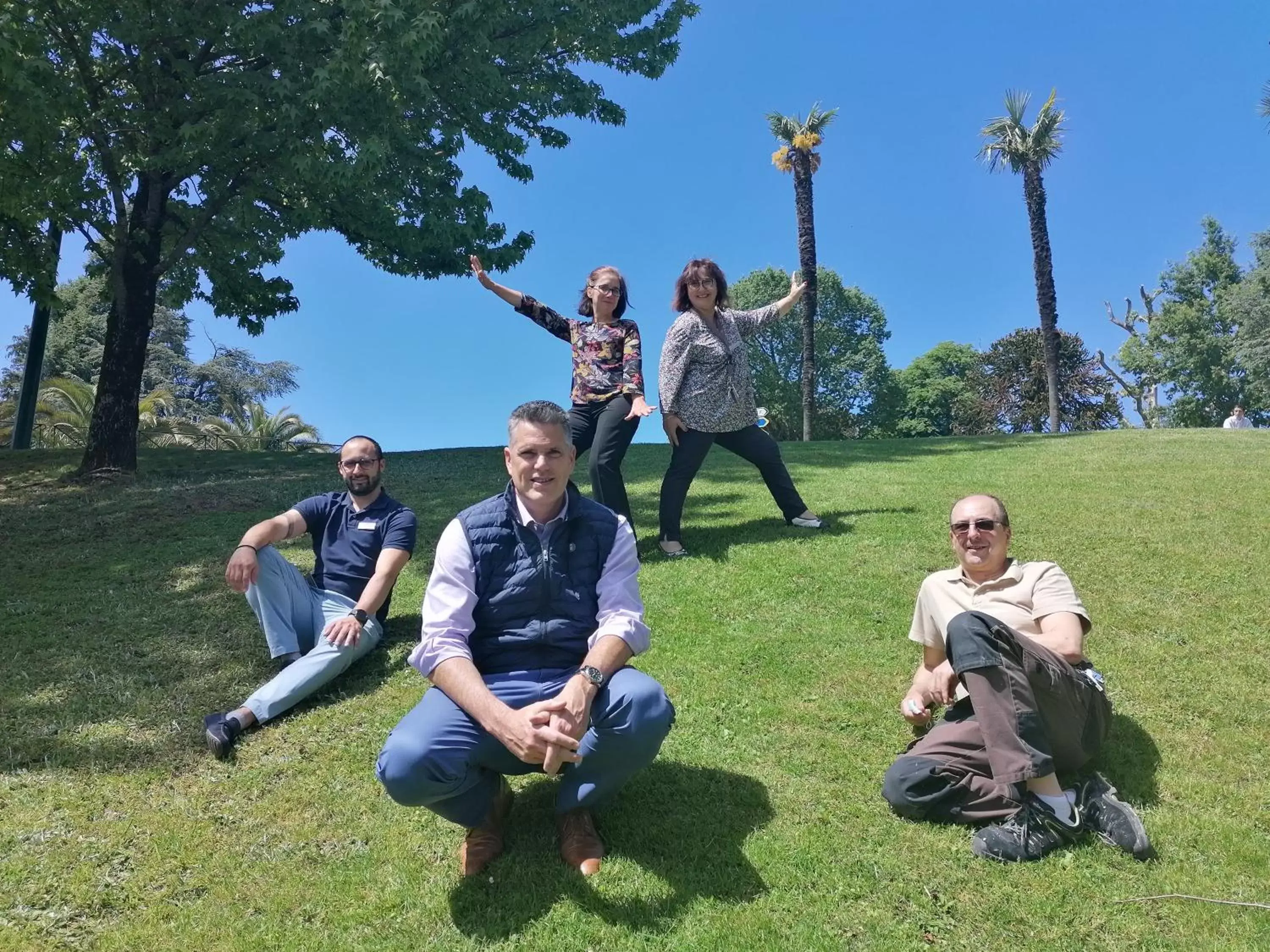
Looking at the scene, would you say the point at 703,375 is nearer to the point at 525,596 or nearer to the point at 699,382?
the point at 699,382

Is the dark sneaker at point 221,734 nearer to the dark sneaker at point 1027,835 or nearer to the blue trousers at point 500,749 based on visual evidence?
the blue trousers at point 500,749

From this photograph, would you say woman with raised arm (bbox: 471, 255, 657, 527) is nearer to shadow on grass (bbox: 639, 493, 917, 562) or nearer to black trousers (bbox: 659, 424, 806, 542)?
black trousers (bbox: 659, 424, 806, 542)

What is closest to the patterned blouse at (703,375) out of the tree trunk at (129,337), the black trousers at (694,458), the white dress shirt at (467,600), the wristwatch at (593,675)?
the black trousers at (694,458)

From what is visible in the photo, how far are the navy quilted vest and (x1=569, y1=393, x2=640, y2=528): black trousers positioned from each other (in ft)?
9.84

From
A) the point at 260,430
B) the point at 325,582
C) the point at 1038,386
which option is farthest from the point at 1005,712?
the point at 1038,386

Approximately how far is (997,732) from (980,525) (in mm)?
920

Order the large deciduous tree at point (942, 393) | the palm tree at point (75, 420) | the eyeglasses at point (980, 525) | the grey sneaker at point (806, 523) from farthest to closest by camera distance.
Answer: the large deciduous tree at point (942, 393) < the palm tree at point (75, 420) < the grey sneaker at point (806, 523) < the eyeglasses at point (980, 525)

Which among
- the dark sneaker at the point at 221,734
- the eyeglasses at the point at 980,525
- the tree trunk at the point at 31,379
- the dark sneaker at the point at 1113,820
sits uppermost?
the tree trunk at the point at 31,379

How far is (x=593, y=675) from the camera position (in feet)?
9.37

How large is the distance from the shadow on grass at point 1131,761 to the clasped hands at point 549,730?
232cm

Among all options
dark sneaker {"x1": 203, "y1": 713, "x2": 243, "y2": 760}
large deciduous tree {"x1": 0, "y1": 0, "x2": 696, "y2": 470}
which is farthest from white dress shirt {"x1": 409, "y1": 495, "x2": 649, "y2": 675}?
large deciduous tree {"x1": 0, "y1": 0, "x2": 696, "y2": 470}

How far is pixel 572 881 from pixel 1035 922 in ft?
5.09

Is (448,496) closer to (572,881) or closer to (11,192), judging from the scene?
(11,192)

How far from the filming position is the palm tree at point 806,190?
102ft
